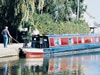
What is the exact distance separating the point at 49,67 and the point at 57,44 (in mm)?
8403

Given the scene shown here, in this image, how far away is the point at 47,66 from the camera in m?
25.0

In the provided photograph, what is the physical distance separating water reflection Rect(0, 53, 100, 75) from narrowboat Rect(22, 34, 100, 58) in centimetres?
101

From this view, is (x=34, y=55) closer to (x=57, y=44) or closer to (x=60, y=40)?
(x=57, y=44)

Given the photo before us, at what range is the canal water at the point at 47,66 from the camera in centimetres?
2219

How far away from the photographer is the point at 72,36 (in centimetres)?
3472

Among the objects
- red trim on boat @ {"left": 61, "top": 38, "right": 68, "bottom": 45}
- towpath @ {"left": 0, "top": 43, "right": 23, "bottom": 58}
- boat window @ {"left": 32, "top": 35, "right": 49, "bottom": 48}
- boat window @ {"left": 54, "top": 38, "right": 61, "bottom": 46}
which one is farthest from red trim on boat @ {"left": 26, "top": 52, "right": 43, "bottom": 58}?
red trim on boat @ {"left": 61, "top": 38, "right": 68, "bottom": 45}

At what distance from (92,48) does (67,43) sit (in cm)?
349

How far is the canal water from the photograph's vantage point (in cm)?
2219

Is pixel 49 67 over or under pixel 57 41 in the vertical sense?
under

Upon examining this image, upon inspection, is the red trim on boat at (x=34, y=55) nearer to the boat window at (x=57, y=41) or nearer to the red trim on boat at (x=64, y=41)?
the boat window at (x=57, y=41)

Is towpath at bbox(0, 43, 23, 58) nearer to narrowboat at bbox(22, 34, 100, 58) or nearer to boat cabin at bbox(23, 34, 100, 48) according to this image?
narrowboat at bbox(22, 34, 100, 58)

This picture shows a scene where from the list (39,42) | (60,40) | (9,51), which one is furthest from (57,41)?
(9,51)

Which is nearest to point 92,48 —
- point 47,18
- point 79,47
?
point 79,47

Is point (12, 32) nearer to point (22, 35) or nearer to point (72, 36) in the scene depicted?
point (22, 35)
